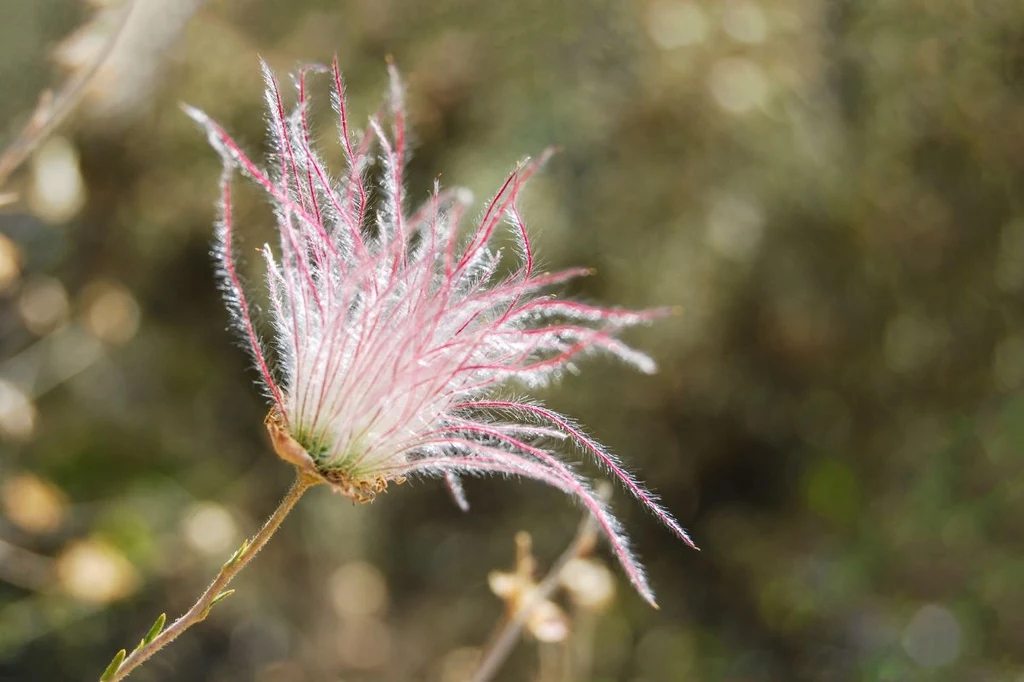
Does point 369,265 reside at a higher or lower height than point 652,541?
higher

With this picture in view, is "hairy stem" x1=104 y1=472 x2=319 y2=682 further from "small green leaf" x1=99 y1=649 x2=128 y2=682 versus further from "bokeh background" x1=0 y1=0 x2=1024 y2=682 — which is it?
"bokeh background" x1=0 y1=0 x2=1024 y2=682

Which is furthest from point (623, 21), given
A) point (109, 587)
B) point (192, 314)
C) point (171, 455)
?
point (109, 587)

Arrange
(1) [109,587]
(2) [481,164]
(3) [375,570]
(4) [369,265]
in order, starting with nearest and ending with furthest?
(4) [369,265] < (1) [109,587] < (2) [481,164] < (3) [375,570]

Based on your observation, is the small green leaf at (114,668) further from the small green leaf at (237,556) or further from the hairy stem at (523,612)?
the hairy stem at (523,612)

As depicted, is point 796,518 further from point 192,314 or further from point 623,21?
point 192,314

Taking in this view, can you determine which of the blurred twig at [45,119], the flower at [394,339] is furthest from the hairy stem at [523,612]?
the blurred twig at [45,119]

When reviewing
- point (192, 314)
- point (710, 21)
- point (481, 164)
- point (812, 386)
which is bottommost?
point (812, 386)

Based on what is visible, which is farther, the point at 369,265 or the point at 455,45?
the point at 455,45
